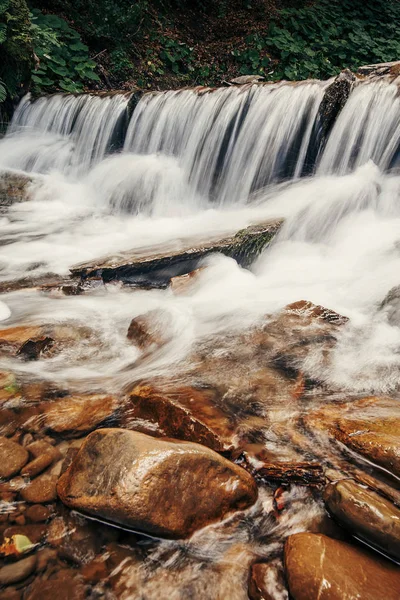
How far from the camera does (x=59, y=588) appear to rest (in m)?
1.67

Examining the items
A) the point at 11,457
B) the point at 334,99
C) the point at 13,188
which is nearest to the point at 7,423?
the point at 11,457

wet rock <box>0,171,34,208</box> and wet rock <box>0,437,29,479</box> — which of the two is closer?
wet rock <box>0,437,29,479</box>

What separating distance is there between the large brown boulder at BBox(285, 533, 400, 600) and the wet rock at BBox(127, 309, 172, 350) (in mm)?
2131

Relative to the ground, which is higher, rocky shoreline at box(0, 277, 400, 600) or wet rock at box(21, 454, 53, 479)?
rocky shoreline at box(0, 277, 400, 600)

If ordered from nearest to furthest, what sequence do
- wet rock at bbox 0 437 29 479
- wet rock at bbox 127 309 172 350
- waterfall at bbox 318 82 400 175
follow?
wet rock at bbox 0 437 29 479, wet rock at bbox 127 309 172 350, waterfall at bbox 318 82 400 175

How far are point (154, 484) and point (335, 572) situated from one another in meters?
0.78

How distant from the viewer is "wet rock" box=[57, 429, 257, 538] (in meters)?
1.82

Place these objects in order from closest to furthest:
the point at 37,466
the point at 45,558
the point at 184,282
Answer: the point at 45,558
the point at 37,466
the point at 184,282

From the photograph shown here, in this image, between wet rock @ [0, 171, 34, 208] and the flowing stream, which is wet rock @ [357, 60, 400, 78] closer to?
the flowing stream

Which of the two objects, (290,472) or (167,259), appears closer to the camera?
(290,472)

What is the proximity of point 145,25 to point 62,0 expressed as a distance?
2.63m

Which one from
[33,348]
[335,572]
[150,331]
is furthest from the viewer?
[150,331]

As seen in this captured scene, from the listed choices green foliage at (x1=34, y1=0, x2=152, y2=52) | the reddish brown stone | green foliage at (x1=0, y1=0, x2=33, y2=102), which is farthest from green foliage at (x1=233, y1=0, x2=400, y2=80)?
the reddish brown stone

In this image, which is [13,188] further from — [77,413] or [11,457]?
[11,457]
